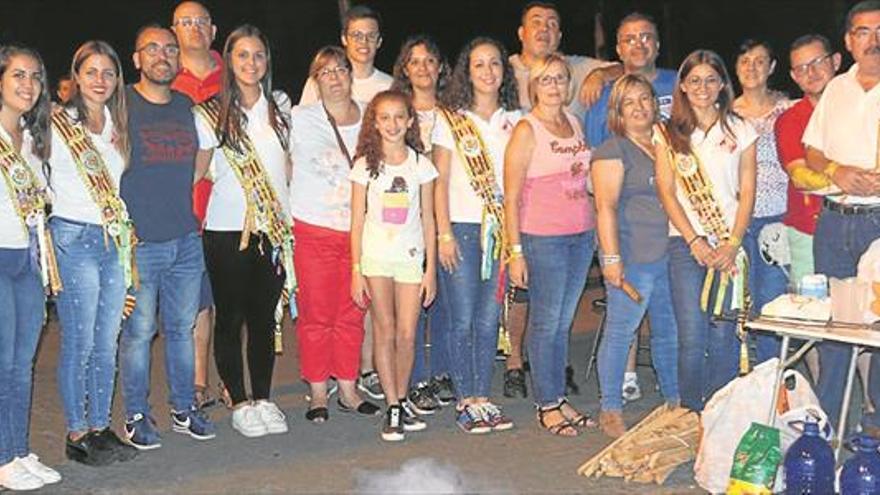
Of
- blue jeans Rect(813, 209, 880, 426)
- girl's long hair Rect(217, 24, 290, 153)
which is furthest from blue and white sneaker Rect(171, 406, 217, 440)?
blue jeans Rect(813, 209, 880, 426)

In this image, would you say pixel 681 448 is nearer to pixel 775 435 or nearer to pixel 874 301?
pixel 775 435

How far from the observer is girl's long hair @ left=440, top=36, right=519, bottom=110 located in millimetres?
6410

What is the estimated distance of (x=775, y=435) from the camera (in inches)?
202

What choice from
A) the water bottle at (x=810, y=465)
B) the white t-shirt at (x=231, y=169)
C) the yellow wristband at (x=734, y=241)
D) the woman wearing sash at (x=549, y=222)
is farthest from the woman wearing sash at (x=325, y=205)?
the water bottle at (x=810, y=465)

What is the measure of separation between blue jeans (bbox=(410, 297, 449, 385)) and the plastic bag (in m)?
2.04

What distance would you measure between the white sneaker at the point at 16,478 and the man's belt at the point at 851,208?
3.71 metres

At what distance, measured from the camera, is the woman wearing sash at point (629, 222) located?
6.11m

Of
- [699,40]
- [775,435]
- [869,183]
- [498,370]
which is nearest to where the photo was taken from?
[775,435]

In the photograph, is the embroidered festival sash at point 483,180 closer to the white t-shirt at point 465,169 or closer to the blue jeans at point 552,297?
the white t-shirt at point 465,169

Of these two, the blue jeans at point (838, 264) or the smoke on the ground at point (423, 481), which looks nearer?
the smoke on the ground at point (423, 481)

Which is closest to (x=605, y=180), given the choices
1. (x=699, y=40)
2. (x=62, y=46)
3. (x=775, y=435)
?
(x=775, y=435)

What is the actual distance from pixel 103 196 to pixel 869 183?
3317 millimetres

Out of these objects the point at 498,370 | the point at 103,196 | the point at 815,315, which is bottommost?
the point at 498,370

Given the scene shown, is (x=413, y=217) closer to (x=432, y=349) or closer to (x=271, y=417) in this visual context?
(x=432, y=349)
